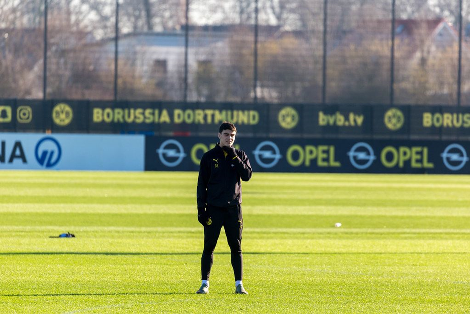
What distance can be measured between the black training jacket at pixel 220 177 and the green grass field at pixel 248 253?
97 centimetres

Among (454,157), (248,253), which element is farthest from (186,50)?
(248,253)

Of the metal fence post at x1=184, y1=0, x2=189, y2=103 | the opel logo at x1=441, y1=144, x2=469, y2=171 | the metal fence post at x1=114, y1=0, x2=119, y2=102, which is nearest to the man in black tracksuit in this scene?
the opel logo at x1=441, y1=144, x2=469, y2=171

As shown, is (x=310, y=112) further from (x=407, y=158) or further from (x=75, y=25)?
(x=75, y=25)

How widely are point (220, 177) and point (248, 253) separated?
4.38m

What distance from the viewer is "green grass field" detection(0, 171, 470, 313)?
8.98 metres

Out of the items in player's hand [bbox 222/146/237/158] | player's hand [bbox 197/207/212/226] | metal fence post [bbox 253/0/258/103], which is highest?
metal fence post [bbox 253/0/258/103]

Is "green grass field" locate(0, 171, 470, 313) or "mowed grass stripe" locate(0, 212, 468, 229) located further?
"mowed grass stripe" locate(0, 212, 468, 229)

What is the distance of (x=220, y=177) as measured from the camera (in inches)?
358

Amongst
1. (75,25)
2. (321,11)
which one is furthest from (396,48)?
(75,25)

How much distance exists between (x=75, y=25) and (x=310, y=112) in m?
13.4

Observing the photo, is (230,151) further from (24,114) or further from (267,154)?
(24,114)

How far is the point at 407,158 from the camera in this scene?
40.3 metres

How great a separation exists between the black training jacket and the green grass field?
965 millimetres

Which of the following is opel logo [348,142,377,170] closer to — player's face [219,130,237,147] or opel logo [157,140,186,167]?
opel logo [157,140,186,167]
